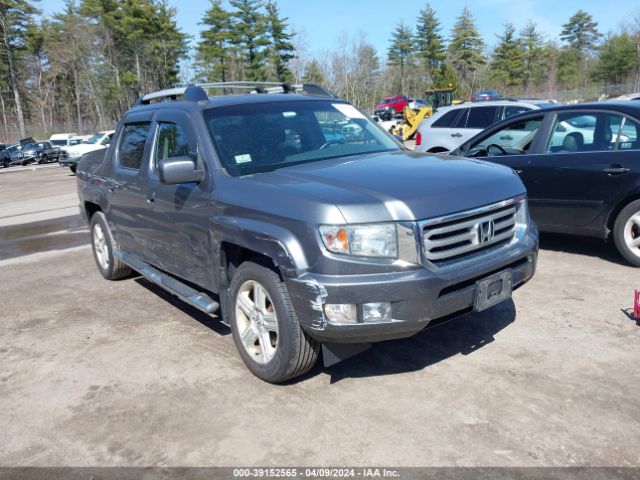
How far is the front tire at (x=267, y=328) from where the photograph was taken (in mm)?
3340

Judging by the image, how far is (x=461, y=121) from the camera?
11.0 meters

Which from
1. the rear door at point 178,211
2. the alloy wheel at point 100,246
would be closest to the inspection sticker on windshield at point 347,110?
the rear door at point 178,211

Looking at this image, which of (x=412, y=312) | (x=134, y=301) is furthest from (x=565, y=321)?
(x=134, y=301)

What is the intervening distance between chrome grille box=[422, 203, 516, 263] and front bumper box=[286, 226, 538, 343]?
4.7 inches

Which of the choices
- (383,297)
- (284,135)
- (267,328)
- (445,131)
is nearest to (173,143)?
(284,135)

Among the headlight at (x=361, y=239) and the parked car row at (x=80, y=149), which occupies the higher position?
the headlight at (x=361, y=239)

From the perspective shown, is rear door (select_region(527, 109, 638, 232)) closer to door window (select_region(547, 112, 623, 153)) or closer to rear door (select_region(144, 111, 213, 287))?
door window (select_region(547, 112, 623, 153))

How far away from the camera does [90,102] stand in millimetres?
68375

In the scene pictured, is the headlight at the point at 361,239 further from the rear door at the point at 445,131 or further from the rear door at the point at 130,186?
the rear door at the point at 445,131

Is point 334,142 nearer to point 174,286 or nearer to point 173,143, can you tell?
point 173,143

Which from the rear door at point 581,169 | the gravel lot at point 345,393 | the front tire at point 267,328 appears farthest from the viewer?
the rear door at point 581,169

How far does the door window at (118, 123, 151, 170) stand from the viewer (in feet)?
16.7

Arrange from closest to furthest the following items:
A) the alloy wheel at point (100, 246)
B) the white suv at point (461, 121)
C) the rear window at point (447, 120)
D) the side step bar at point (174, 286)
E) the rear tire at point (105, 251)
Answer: the side step bar at point (174, 286), the rear tire at point (105, 251), the alloy wheel at point (100, 246), the white suv at point (461, 121), the rear window at point (447, 120)

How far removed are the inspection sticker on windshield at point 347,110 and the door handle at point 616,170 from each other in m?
2.60
